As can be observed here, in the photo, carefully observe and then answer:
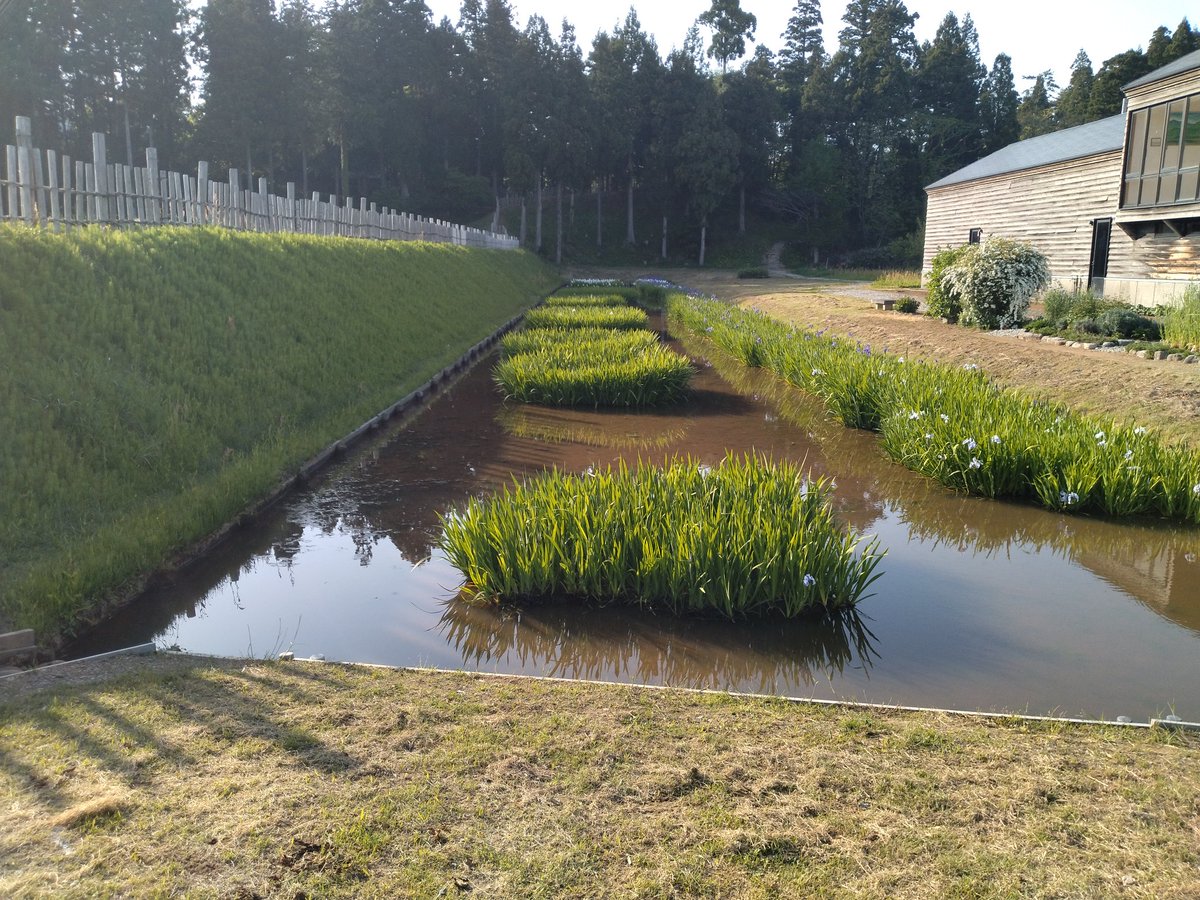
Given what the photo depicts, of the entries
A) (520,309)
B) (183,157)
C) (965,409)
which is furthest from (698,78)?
(965,409)

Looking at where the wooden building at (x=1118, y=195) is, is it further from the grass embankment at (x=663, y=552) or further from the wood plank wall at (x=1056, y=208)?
the grass embankment at (x=663, y=552)

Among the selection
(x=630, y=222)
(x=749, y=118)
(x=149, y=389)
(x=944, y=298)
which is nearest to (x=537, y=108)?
(x=630, y=222)

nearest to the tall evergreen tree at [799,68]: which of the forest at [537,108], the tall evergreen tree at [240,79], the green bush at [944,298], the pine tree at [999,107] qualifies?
the forest at [537,108]

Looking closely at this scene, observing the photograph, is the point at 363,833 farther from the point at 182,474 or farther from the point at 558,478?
the point at 182,474

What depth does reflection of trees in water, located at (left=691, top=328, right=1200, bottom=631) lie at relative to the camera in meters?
5.72

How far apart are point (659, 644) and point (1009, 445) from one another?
165 inches

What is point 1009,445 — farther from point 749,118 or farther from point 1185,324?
point 749,118

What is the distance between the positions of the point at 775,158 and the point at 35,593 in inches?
2688

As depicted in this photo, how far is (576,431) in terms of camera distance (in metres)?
10.5

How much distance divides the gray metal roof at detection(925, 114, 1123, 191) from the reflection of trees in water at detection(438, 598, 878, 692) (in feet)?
62.6

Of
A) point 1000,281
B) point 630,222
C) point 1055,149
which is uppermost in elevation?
point 630,222

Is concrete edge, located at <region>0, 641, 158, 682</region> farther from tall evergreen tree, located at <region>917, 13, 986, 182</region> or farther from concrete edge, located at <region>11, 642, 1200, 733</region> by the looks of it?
tall evergreen tree, located at <region>917, 13, 986, 182</region>

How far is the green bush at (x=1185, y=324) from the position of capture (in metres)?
12.0

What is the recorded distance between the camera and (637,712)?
12.2 ft
